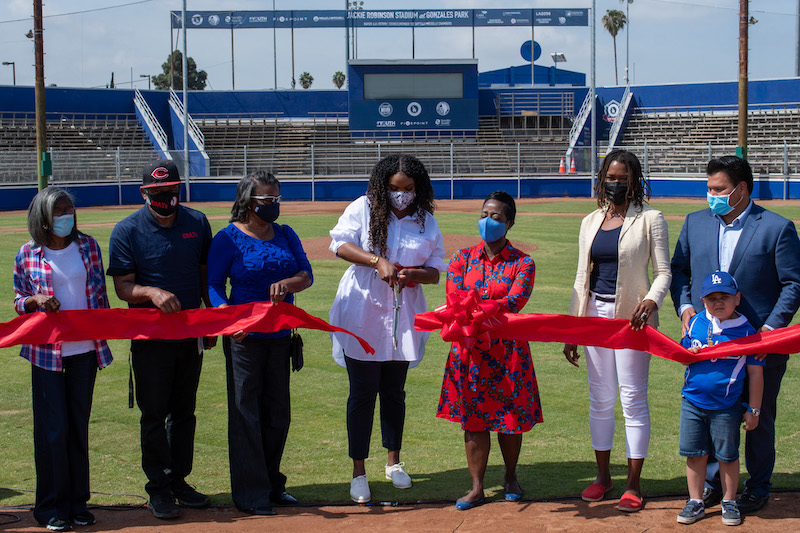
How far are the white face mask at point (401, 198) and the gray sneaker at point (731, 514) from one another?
2.51m

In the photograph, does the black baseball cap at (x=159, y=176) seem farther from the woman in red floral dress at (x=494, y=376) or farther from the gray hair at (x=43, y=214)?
the woman in red floral dress at (x=494, y=376)

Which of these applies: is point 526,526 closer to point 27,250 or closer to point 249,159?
point 27,250

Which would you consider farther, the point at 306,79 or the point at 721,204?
the point at 306,79

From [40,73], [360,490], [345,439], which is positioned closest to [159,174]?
[360,490]

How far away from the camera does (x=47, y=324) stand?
15.4 ft

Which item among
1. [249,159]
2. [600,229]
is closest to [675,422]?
[600,229]

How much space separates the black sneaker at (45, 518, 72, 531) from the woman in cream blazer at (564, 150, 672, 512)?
9.63 ft

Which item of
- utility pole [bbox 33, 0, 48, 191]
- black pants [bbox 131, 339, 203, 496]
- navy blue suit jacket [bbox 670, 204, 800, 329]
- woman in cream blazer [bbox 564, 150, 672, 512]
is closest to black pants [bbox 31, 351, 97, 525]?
black pants [bbox 131, 339, 203, 496]

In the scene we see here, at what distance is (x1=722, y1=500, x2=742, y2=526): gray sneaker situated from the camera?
15.0 feet

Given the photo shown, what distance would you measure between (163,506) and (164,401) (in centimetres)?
59

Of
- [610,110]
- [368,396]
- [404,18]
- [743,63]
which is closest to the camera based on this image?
[368,396]

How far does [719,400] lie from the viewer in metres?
4.60

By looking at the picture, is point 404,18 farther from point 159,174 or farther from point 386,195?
point 159,174

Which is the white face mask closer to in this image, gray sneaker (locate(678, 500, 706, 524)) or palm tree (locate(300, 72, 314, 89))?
gray sneaker (locate(678, 500, 706, 524))
